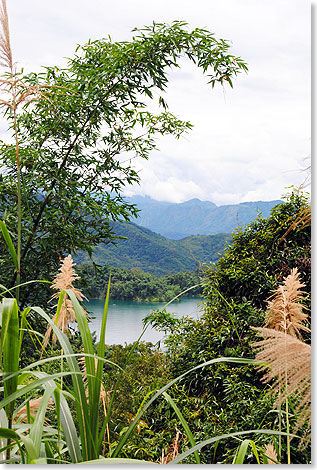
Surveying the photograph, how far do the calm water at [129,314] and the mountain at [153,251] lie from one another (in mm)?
342

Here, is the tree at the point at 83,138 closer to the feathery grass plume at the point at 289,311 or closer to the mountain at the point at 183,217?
the mountain at the point at 183,217

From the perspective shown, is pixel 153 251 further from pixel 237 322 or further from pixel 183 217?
pixel 237 322

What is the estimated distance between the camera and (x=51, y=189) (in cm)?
278

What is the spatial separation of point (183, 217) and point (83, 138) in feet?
3.17

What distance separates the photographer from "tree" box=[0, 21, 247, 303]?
8.05 feet

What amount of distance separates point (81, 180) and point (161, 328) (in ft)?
4.40

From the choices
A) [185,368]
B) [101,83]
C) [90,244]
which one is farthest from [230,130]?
[185,368]

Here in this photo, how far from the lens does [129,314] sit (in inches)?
96.3

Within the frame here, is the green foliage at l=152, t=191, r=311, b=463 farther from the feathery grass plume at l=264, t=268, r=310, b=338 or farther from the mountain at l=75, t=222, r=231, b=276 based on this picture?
the feathery grass plume at l=264, t=268, r=310, b=338

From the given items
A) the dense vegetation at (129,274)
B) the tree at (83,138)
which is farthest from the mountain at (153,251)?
the tree at (83,138)

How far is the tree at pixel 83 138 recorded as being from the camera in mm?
2453

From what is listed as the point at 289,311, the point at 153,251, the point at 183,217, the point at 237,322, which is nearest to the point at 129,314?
the point at 237,322

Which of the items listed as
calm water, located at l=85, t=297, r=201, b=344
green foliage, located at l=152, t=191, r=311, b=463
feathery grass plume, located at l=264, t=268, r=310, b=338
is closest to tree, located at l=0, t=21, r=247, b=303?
calm water, located at l=85, t=297, r=201, b=344

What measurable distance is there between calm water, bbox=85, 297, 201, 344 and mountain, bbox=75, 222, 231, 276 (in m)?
0.34
